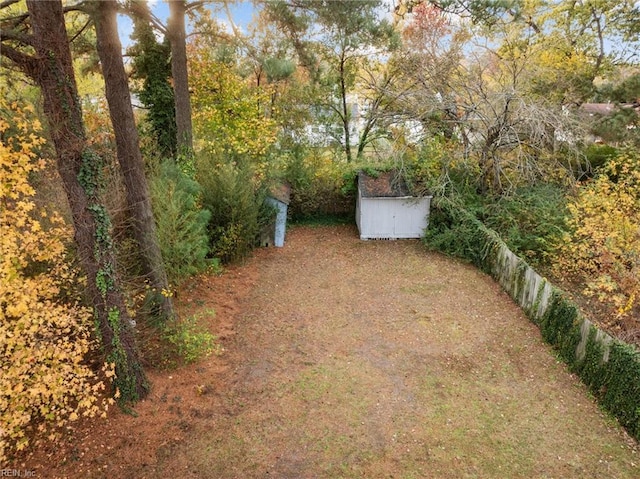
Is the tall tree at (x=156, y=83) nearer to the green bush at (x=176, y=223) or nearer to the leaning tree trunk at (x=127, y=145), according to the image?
the green bush at (x=176, y=223)

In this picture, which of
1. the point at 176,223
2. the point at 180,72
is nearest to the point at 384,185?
the point at 180,72

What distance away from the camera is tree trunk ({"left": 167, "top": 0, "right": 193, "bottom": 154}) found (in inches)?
396

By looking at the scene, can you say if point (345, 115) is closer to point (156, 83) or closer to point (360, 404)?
point (156, 83)

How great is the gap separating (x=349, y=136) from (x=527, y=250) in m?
10.5

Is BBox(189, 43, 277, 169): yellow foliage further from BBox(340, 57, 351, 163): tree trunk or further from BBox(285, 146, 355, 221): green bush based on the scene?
BBox(340, 57, 351, 163): tree trunk

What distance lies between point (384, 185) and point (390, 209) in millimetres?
885


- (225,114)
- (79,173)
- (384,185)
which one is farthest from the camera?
(384,185)

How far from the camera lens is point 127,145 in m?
6.70

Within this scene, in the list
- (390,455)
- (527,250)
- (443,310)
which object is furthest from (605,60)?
(390,455)

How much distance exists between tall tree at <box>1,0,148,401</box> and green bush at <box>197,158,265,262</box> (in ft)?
18.0

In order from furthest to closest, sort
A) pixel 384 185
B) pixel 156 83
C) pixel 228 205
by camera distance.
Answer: pixel 384 185 → pixel 156 83 → pixel 228 205

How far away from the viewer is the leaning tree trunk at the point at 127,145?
20.3ft

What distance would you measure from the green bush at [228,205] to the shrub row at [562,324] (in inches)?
235

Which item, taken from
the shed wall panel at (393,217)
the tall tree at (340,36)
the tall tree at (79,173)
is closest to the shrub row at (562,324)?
the shed wall panel at (393,217)
